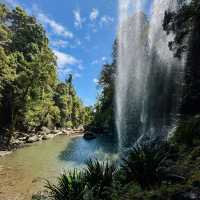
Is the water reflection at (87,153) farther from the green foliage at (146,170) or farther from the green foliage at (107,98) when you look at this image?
the green foliage at (107,98)

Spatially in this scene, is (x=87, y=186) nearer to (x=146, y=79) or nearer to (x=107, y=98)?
(x=146, y=79)

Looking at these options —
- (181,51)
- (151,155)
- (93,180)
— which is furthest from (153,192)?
(181,51)

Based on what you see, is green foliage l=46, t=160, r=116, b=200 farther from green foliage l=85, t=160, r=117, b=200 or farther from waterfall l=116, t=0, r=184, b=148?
waterfall l=116, t=0, r=184, b=148

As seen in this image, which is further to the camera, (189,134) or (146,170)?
(189,134)

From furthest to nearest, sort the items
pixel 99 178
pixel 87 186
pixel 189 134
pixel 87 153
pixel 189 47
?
pixel 87 153
pixel 189 47
pixel 189 134
pixel 99 178
pixel 87 186

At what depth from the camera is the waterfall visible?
1590 centimetres

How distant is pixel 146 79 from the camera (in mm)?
22781

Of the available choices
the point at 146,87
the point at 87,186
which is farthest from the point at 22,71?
the point at 87,186

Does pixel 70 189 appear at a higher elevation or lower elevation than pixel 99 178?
lower

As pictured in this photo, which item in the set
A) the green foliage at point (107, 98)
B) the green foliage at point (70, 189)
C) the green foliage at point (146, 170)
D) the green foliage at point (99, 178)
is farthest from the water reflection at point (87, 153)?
the green foliage at point (107, 98)

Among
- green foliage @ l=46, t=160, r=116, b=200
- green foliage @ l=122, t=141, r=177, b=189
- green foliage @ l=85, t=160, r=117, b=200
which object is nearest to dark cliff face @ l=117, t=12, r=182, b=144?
green foliage @ l=122, t=141, r=177, b=189

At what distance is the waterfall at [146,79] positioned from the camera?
626 inches

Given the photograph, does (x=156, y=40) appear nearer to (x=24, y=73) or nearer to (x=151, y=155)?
(x=24, y=73)

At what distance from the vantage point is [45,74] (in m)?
28.9
